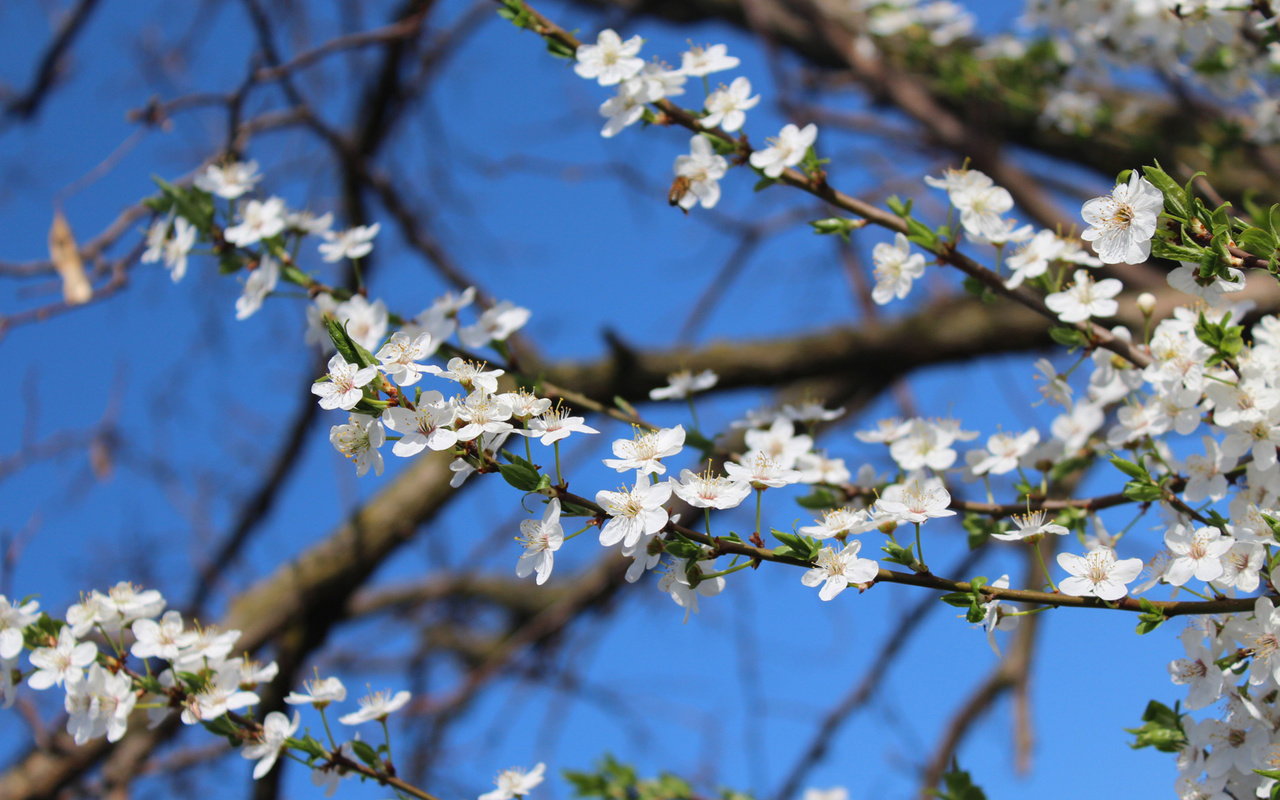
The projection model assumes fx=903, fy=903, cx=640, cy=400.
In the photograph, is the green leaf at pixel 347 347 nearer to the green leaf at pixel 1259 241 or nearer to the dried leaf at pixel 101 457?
the green leaf at pixel 1259 241

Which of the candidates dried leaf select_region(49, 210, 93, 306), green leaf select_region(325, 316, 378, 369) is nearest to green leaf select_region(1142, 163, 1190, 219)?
green leaf select_region(325, 316, 378, 369)

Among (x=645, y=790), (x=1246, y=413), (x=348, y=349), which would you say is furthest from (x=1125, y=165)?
(x=348, y=349)

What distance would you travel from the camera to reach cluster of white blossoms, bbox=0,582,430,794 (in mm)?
1208

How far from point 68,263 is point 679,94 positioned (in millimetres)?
1414

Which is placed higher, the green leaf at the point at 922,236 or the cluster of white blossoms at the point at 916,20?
the green leaf at the point at 922,236

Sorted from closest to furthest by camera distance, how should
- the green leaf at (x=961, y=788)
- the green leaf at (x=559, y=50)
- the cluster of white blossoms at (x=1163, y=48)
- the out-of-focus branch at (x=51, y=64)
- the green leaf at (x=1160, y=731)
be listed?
the green leaf at (x=1160, y=731), the green leaf at (x=961, y=788), the green leaf at (x=559, y=50), the cluster of white blossoms at (x=1163, y=48), the out-of-focus branch at (x=51, y=64)

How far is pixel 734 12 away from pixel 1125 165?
1886 millimetres

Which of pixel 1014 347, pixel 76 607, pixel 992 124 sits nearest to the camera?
pixel 76 607

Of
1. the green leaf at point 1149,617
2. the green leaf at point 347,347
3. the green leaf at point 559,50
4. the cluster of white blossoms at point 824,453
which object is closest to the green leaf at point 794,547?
the cluster of white blossoms at point 824,453

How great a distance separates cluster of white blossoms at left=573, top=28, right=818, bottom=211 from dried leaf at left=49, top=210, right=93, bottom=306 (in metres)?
1.22

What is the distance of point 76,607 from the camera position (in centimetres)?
126

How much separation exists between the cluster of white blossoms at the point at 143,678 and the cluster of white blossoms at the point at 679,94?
0.88 m

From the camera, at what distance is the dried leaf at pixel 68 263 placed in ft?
6.27

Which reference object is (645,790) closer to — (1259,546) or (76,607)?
(76,607)
